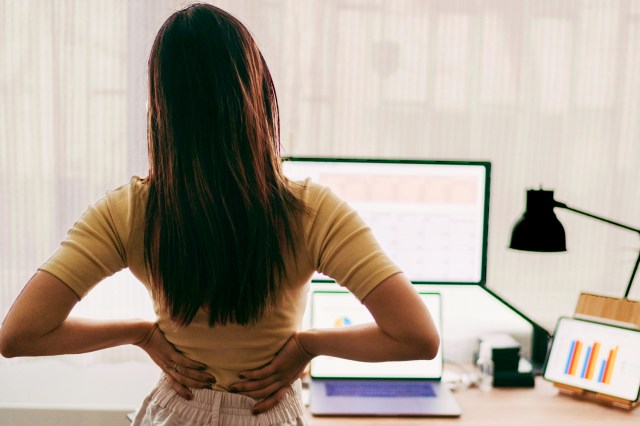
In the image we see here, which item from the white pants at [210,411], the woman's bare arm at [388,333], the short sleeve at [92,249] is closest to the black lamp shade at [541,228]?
the woman's bare arm at [388,333]

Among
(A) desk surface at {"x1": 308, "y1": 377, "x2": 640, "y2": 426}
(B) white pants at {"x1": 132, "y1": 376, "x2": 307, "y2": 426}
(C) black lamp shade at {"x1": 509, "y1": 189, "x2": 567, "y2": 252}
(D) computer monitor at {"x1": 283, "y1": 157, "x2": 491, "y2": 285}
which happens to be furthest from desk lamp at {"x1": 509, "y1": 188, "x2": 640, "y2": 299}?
(B) white pants at {"x1": 132, "y1": 376, "x2": 307, "y2": 426}

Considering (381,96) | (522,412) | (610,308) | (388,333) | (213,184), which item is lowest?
(522,412)

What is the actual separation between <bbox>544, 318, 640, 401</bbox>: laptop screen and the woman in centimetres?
78

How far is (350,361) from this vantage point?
148 cm

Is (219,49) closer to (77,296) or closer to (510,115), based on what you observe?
(77,296)

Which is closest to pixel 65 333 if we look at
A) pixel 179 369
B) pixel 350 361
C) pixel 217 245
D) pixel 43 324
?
pixel 43 324

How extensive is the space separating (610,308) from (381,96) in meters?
0.86

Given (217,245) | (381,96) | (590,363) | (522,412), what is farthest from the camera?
(381,96)

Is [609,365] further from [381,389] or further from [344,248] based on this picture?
[344,248]

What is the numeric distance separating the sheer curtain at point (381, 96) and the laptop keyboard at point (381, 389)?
555 mm

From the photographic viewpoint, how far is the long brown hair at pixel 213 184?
798 mm

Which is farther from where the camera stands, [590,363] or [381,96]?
[381,96]

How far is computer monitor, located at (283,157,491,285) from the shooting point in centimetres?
146

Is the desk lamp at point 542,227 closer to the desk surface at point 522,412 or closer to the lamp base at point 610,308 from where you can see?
the lamp base at point 610,308
